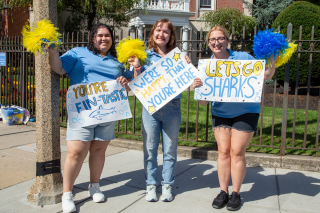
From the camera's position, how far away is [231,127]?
2836mm

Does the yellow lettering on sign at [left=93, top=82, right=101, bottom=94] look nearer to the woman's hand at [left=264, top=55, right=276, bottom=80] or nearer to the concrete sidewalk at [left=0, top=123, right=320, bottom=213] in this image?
the concrete sidewalk at [left=0, top=123, right=320, bottom=213]

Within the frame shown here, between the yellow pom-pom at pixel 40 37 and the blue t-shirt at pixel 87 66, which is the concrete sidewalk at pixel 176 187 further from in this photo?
the yellow pom-pom at pixel 40 37

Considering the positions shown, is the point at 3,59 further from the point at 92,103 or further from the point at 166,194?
the point at 166,194

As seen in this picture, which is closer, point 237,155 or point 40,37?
point 40,37

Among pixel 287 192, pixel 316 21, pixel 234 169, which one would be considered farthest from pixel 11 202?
pixel 316 21

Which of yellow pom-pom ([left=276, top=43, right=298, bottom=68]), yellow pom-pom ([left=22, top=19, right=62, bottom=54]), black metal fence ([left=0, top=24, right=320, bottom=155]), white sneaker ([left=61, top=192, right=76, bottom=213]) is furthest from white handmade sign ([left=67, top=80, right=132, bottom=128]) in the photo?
black metal fence ([left=0, top=24, right=320, bottom=155])

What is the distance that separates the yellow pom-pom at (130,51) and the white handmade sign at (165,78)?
18cm

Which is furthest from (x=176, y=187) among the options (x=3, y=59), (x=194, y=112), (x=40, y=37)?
(x=3, y=59)

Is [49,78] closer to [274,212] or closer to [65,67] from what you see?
[65,67]

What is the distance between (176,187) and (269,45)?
1.96m

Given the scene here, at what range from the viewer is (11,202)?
299 cm

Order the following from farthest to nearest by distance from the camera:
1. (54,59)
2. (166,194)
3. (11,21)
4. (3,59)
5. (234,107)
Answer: (11,21), (3,59), (166,194), (234,107), (54,59)

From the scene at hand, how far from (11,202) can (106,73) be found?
5.61ft

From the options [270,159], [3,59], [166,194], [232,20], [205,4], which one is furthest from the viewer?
[205,4]
